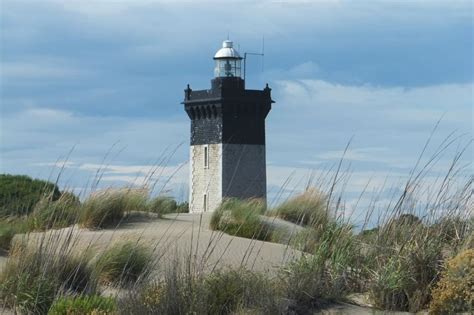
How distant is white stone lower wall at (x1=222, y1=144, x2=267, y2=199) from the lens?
2169 inches

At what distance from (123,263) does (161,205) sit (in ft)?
22.4

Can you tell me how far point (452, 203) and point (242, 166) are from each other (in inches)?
1761

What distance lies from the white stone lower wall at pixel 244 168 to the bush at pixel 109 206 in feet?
123

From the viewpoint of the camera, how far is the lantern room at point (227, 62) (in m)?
55.6

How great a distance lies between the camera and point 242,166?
55.7m

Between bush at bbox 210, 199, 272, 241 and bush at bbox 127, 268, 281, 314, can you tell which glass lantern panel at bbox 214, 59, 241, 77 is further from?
bush at bbox 127, 268, 281, 314

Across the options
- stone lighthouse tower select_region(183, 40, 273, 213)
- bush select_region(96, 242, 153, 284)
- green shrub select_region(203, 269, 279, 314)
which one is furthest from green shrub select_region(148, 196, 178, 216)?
stone lighthouse tower select_region(183, 40, 273, 213)

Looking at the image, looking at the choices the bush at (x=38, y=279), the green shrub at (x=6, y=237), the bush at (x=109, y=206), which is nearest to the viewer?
the bush at (x=38, y=279)

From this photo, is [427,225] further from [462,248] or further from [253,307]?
[253,307]

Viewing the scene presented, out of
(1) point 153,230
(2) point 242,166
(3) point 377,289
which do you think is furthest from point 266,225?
(2) point 242,166

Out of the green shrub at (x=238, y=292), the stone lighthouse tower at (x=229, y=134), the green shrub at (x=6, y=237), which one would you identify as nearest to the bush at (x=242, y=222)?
the green shrub at (x=6, y=237)

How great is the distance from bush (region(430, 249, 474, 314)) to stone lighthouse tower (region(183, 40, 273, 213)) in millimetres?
45501

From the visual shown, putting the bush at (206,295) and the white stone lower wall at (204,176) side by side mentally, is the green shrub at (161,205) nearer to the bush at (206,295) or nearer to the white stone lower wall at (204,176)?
the bush at (206,295)

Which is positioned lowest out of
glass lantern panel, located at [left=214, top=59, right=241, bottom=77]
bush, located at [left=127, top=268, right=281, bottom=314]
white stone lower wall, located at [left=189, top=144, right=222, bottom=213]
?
bush, located at [left=127, top=268, right=281, bottom=314]
